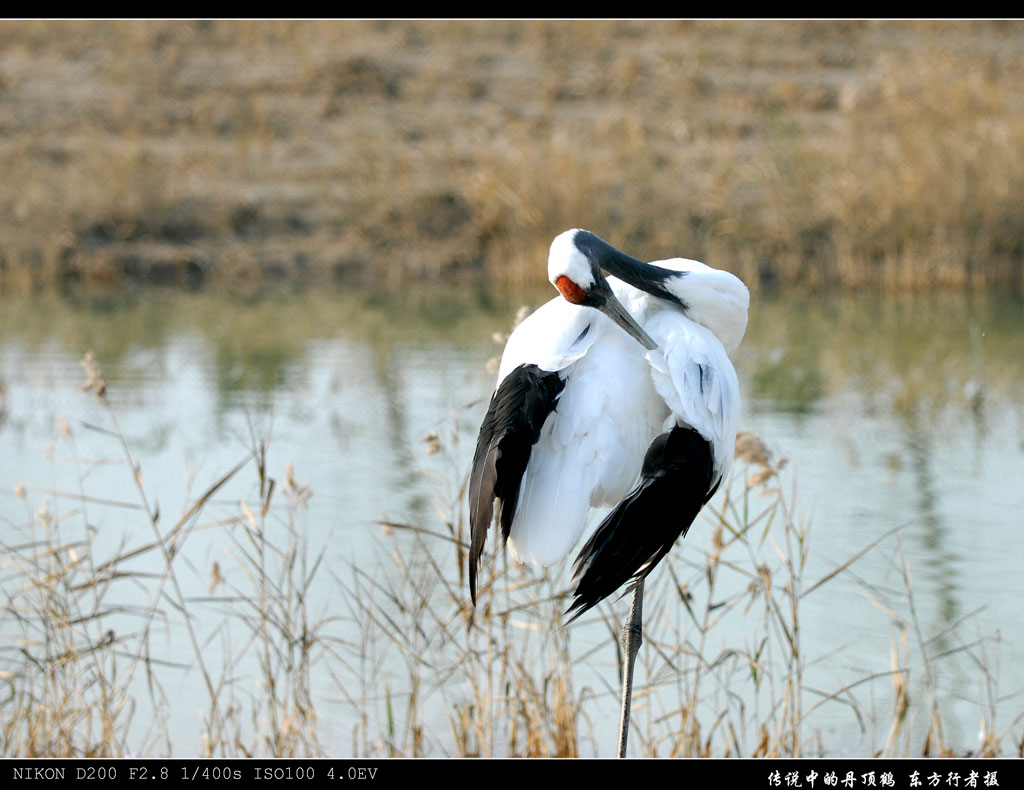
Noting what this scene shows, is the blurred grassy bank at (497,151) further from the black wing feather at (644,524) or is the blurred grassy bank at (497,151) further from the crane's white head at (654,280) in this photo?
the black wing feather at (644,524)

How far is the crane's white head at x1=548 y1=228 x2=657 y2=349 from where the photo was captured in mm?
3047

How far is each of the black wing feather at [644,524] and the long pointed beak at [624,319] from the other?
224 mm

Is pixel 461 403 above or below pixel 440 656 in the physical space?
above

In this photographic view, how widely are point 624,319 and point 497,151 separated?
12.5 metres

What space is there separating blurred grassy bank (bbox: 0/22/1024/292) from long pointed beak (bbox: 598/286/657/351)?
10570 mm

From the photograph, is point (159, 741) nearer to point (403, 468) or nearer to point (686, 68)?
point (403, 468)

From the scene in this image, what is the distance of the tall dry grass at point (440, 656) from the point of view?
3.75 metres

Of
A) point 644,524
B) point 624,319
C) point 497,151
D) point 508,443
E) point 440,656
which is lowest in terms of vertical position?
point 644,524

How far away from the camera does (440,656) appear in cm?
498

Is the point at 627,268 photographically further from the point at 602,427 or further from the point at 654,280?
the point at 602,427

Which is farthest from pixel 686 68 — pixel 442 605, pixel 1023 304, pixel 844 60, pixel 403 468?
pixel 442 605

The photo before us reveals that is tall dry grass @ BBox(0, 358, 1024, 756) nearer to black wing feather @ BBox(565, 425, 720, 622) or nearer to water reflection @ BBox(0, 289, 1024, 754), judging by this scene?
water reflection @ BBox(0, 289, 1024, 754)

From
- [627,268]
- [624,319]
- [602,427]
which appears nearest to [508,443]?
[602,427]

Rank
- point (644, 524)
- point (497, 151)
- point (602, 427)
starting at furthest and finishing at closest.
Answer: point (497, 151) → point (602, 427) → point (644, 524)
